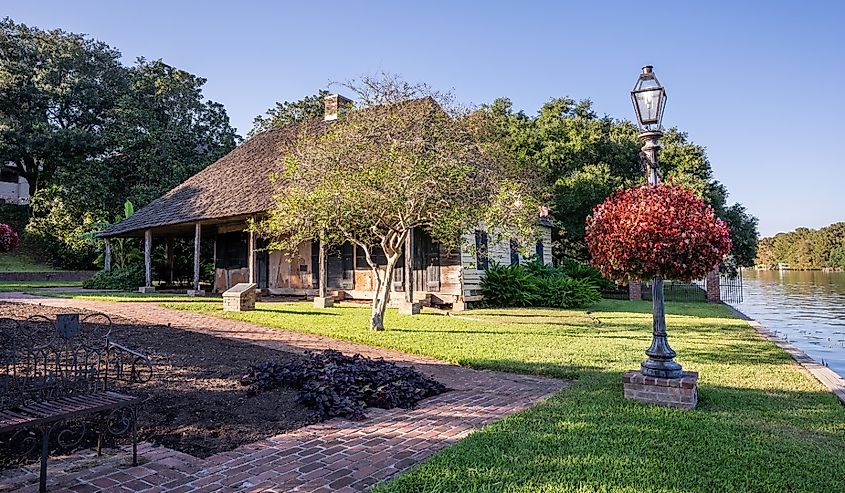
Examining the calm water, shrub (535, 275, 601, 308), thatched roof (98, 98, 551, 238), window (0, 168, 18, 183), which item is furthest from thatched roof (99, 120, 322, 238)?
window (0, 168, 18, 183)

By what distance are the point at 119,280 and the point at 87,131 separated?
13049 millimetres

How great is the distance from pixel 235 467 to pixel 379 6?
26.9ft

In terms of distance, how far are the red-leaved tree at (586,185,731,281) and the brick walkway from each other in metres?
1.62

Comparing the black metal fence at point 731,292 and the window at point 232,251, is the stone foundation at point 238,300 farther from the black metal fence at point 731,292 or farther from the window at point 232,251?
the black metal fence at point 731,292

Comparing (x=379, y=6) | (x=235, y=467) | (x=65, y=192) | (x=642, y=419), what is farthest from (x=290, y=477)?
(x=65, y=192)

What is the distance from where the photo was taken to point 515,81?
14359 millimetres

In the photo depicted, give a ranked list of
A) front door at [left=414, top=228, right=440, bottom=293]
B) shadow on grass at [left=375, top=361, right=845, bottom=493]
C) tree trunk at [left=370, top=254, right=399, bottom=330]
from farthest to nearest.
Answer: front door at [left=414, top=228, right=440, bottom=293], tree trunk at [left=370, top=254, right=399, bottom=330], shadow on grass at [left=375, top=361, right=845, bottom=493]

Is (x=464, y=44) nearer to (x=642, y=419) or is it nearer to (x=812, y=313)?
(x=642, y=419)

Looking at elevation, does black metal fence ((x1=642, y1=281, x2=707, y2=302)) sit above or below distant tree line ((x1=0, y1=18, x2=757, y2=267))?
below

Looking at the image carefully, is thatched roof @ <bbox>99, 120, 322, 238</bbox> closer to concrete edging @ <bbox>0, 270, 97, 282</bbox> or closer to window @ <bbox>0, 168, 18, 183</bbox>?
concrete edging @ <bbox>0, 270, 97, 282</bbox>

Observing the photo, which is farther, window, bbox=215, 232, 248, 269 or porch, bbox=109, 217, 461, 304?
window, bbox=215, 232, 248, 269

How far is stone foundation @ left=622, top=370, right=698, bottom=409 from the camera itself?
518 cm

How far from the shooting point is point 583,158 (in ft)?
91.5

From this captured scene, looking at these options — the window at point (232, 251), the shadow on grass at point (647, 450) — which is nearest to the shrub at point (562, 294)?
the window at point (232, 251)
